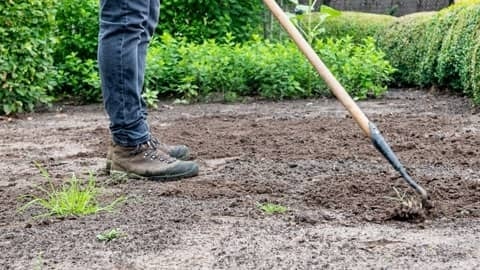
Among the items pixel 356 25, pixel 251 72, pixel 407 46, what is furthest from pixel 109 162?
pixel 356 25

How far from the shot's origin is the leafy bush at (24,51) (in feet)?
21.8

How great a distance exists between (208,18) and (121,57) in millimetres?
6287

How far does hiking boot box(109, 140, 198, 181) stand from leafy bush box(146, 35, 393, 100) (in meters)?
3.84

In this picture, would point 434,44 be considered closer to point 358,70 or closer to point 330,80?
point 358,70

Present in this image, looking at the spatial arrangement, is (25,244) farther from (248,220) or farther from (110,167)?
(110,167)

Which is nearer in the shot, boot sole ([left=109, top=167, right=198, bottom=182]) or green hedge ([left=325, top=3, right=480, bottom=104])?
boot sole ([left=109, top=167, right=198, bottom=182])

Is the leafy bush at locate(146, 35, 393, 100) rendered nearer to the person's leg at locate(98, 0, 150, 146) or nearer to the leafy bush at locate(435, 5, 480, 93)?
the leafy bush at locate(435, 5, 480, 93)

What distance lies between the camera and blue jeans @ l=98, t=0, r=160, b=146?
137 inches

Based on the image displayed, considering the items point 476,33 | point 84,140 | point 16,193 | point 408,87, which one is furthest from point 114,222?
point 408,87

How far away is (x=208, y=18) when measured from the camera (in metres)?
9.69

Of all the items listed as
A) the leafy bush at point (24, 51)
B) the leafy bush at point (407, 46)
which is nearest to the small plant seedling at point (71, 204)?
the leafy bush at point (24, 51)

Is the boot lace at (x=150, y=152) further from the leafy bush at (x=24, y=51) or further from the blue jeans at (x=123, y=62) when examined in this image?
the leafy bush at (x=24, y=51)

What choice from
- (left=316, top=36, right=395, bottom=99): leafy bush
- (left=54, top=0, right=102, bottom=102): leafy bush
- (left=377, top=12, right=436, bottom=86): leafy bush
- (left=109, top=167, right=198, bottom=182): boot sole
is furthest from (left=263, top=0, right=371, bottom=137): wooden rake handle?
(left=377, top=12, right=436, bottom=86): leafy bush

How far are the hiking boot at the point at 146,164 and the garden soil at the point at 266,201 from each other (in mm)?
63
